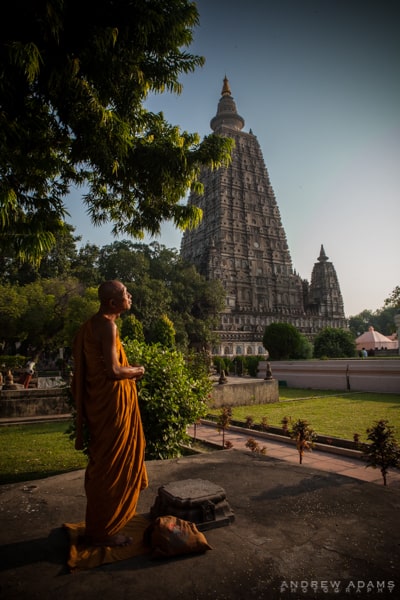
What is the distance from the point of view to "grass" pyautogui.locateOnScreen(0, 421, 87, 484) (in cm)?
571

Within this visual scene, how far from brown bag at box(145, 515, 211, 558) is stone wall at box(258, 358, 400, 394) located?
1592 cm

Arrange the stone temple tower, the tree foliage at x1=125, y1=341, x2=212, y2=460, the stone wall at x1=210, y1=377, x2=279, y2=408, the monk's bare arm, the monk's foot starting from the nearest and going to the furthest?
the monk's foot, the monk's bare arm, the tree foliage at x1=125, y1=341, x2=212, y2=460, the stone wall at x1=210, y1=377, x2=279, y2=408, the stone temple tower

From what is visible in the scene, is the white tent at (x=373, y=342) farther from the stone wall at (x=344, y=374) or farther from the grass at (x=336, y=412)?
the grass at (x=336, y=412)

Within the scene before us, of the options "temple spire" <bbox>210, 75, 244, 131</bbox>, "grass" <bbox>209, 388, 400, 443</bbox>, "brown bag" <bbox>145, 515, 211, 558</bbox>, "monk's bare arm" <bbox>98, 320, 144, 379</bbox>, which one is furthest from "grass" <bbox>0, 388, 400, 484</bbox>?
"temple spire" <bbox>210, 75, 244, 131</bbox>

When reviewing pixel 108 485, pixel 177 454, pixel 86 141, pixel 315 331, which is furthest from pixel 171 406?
pixel 315 331

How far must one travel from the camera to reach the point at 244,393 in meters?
13.7

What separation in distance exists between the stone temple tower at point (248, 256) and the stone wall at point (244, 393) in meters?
27.5

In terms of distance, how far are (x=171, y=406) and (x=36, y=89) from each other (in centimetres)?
524

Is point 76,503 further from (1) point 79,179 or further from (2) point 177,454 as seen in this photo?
(1) point 79,179

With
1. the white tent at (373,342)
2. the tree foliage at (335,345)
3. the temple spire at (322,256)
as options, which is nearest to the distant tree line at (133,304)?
the tree foliage at (335,345)

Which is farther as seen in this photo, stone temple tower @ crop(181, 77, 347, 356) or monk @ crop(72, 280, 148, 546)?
stone temple tower @ crop(181, 77, 347, 356)

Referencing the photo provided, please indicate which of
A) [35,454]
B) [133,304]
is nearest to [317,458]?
[35,454]

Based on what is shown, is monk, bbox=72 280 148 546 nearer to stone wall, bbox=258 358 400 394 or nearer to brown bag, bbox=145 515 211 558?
brown bag, bbox=145 515 211 558

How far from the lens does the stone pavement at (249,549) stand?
6.83ft
